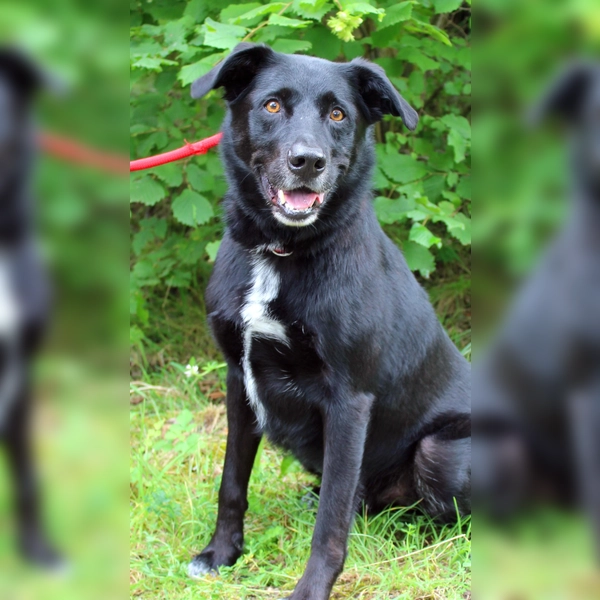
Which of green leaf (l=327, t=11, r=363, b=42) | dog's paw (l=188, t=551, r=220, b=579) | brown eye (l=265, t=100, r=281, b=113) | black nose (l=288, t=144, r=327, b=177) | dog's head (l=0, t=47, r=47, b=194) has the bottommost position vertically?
dog's paw (l=188, t=551, r=220, b=579)

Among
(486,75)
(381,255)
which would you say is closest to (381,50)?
(381,255)

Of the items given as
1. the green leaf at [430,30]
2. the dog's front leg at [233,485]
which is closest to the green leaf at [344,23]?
the green leaf at [430,30]

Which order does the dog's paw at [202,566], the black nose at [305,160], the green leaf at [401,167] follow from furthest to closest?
the green leaf at [401,167]
the dog's paw at [202,566]
the black nose at [305,160]

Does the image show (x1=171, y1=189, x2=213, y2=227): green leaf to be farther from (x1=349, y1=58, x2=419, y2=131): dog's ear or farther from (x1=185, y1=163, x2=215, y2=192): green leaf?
(x1=349, y1=58, x2=419, y2=131): dog's ear

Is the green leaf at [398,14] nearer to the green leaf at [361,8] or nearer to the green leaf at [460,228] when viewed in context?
the green leaf at [361,8]

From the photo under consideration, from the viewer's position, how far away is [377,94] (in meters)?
2.43

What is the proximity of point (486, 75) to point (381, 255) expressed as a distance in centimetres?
182

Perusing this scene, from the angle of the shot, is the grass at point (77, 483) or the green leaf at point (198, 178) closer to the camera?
the grass at point (77, 483)

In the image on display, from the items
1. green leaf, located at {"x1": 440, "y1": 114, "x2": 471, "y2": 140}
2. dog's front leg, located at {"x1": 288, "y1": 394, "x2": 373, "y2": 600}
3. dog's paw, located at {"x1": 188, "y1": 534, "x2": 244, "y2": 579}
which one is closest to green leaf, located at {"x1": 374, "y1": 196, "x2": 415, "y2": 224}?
green leaf, located at {"x1": 440, "y1": 114, "x2": 471, "y2": 140}

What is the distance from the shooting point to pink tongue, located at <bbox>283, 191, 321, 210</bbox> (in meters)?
2.25

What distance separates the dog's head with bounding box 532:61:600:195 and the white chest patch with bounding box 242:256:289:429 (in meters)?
1.71

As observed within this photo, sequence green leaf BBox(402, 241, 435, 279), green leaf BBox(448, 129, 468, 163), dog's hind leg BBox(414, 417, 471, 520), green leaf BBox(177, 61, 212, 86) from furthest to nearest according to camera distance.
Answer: green leaf BBox(402, 241, 435, 279) → green leaf BBox(177, 61, 212, 86) → green leaf BBox(448, 129, 468, 163) → dog's hind leg BBox(414, 417, 471, 520)

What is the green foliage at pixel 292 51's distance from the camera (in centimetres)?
292

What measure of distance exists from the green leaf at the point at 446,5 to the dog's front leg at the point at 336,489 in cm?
145
